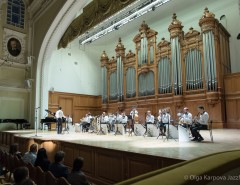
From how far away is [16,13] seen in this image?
1231cm

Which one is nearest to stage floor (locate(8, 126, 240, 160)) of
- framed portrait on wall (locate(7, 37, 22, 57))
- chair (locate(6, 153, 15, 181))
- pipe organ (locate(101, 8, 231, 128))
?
chair (locate(6, 153, 15, 181))

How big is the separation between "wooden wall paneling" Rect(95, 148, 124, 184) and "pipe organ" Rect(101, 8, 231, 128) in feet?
22.6

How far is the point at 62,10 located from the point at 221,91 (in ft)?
25.5

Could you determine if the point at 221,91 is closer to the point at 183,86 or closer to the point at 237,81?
the point at 237,81

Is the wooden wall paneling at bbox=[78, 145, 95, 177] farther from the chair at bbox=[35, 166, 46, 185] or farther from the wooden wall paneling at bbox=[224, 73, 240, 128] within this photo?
the wooden wall paneling at bbox=[224, 73, 240, 128]

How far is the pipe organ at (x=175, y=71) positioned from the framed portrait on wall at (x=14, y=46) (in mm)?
5998

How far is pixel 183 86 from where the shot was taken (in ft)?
37.7

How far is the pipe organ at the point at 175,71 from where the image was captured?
10477 mm

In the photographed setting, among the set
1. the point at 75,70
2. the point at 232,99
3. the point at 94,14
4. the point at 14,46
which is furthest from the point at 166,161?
the point at 75,70

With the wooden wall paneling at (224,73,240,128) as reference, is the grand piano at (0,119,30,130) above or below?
below

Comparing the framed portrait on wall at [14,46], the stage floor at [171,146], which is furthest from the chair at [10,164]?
the framed portrait on wall at [14,46]

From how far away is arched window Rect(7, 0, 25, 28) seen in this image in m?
12.0

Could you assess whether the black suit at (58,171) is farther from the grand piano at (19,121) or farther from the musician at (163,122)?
the grand piano at (19,121)

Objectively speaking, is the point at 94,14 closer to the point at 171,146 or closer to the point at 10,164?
the point at 171,146
